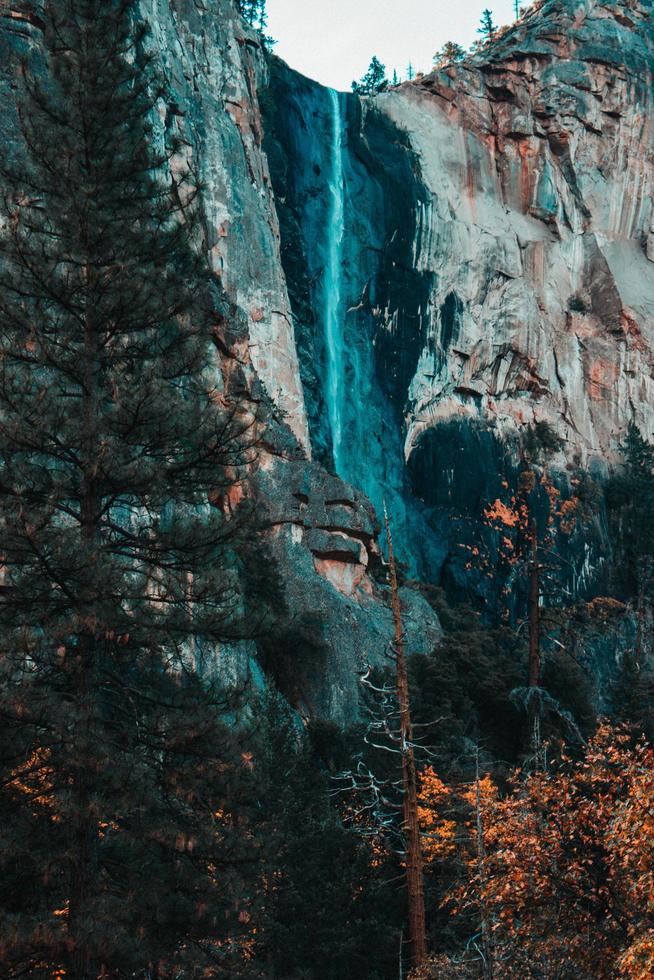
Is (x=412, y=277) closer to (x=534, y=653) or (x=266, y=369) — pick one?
(x=266, y=369)

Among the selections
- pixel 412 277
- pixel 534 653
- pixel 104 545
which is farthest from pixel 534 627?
pixel 412 277

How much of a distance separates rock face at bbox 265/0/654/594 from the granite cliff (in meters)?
0.15

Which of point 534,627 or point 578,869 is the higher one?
point 534,627

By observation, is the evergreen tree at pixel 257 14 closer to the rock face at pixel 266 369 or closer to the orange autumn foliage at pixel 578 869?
the rock face at pixel 266 369

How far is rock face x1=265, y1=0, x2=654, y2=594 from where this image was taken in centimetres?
5588

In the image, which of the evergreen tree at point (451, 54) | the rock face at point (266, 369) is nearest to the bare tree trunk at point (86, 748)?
the rock face at point (266, 369)

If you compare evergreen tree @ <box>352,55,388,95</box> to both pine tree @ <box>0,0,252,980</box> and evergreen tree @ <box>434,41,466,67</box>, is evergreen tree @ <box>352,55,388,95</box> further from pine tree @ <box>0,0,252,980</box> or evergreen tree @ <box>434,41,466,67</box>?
pine tree @ <box>0,0,252,980</box>

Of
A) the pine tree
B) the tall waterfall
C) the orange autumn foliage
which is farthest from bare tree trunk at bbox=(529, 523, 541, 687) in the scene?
the tall waterfall

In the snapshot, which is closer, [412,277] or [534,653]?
[534,653]

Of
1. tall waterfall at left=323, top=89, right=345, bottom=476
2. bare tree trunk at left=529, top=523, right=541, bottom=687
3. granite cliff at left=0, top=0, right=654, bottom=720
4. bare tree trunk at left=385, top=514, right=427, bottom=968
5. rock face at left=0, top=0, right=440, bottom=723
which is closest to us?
bare tree trunk at left=385, top=514, right=427, bottom=968

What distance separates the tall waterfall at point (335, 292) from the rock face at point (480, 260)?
327 millimetres

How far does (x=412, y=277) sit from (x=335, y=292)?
17.7 feet

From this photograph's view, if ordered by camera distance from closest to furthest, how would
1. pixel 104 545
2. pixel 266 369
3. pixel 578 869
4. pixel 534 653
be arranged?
pixel 578 869
pixel 104 545
pixel 534 653
pixel 266 369

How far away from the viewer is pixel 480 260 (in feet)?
206
